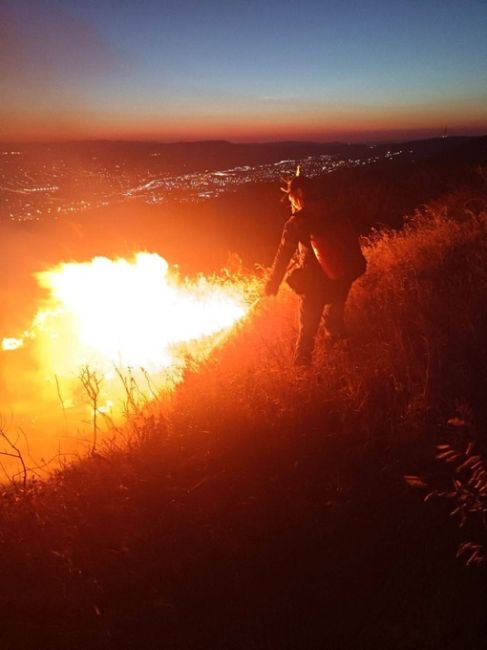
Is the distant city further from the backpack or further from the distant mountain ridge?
the backpack

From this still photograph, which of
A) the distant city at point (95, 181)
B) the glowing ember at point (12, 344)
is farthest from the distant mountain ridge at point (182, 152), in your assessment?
the glowing ember at point (12, 344)

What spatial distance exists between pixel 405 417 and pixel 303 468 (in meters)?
0.79

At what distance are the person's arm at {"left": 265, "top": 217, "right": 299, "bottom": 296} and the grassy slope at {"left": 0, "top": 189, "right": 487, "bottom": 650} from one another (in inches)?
30.5

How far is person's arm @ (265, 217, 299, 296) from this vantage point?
13.8 feet

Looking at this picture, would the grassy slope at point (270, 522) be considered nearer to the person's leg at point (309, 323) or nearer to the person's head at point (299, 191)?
the person's leg at point (309, 323)

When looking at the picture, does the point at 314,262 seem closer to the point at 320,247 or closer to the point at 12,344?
the point at 320,247

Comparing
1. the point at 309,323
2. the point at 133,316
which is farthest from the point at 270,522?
the point at 133,316

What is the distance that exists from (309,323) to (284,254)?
68cm

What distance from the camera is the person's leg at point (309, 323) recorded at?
443 centimetres

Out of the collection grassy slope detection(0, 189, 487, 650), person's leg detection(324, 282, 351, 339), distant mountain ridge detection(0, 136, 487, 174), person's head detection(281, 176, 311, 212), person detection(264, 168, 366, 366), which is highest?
distant mountain ridge detection(0, 136, 487, 174)

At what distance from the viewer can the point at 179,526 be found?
9.12ft

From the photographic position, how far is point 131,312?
799 centimetres

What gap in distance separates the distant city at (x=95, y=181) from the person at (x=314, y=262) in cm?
2652

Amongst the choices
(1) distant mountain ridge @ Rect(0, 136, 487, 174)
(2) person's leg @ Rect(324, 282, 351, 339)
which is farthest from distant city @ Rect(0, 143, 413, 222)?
(2) person's leg @ Rect(324, 282, 351, 339)
